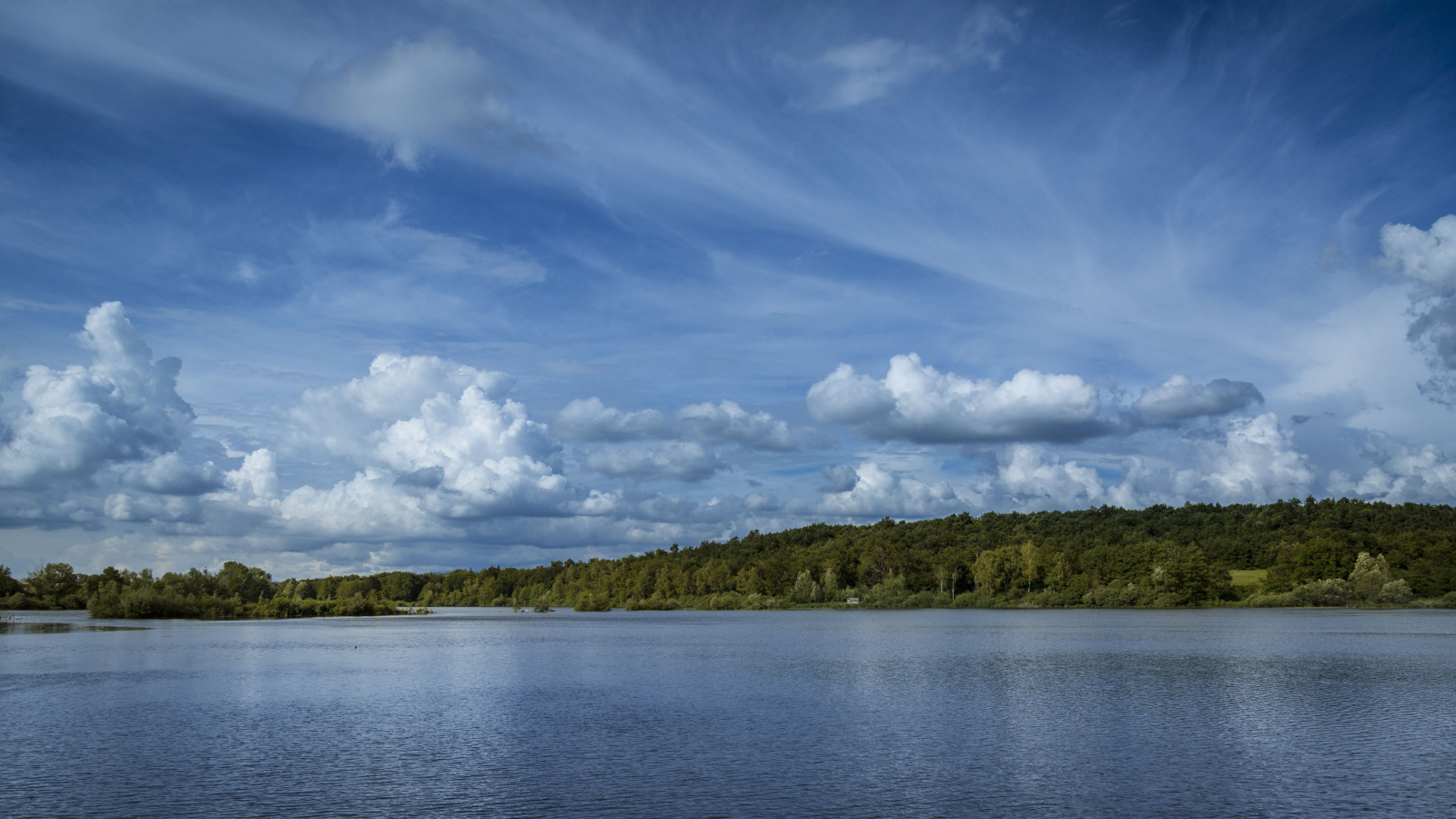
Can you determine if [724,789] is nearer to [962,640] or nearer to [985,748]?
[985,748]

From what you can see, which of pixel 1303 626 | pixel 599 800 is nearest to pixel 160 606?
pixel 599 800

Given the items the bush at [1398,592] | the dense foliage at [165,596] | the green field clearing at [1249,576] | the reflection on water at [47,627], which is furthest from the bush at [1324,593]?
the reflection on water at [47,627]

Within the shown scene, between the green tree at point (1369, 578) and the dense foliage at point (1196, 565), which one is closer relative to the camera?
the green tree at point (1369, 578)

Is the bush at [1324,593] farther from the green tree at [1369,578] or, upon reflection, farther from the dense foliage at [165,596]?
the dense foliage at [165,596]

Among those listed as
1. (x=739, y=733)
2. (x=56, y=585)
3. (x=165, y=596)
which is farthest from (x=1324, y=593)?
(x=56, y=585)

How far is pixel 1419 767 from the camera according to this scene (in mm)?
25562

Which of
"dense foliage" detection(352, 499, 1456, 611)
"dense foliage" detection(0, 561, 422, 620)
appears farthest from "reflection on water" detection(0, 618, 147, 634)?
"dense foliage" detection(352, 499, 1456, 611)

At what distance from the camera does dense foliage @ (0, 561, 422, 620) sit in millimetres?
121375

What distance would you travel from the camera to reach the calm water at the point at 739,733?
893 inches

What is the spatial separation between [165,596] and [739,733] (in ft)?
391

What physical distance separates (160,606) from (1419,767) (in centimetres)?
13650

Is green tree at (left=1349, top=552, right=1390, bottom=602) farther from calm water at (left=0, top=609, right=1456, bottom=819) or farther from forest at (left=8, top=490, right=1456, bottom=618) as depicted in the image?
calm water at (left=0, top=609, right=1456, bottom=819)

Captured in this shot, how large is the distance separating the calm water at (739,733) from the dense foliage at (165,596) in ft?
Result: 217

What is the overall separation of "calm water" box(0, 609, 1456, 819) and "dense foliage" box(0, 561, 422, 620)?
66.2 m
